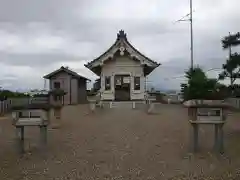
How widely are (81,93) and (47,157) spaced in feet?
85.6

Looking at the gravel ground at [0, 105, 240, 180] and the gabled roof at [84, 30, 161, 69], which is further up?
the gabled roof at [84, 30, 161, 69]

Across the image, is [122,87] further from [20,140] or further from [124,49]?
[20,140]

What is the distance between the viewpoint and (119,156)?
795cm

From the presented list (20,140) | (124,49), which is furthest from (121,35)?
(20,140)

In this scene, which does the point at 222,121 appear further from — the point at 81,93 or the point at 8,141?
the point at 81,93

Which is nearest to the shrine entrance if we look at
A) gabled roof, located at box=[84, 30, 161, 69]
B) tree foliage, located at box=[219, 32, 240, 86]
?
gabled roof, located at box=[84, 30, 161, 69]

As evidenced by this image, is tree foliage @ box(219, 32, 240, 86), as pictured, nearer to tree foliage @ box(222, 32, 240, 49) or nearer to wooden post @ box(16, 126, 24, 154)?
tree foliage @ box(222, 32, 240, 49)

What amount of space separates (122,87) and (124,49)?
8.11 ft

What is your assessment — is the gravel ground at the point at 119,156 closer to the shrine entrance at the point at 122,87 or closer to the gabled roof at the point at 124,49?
the gabled roof at the point at 124,49

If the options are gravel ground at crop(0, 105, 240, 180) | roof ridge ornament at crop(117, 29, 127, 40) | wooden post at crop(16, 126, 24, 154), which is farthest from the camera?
roof ridge ornament at crop(117, 29, 127, 40)

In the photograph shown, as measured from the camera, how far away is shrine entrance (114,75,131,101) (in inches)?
908

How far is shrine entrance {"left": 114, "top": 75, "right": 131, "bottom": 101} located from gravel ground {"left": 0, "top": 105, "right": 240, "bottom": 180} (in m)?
11.2

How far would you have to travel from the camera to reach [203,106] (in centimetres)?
831

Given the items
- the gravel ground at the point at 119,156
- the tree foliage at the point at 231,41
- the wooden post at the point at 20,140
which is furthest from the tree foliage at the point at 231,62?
the wooden post at the point at 20,140
